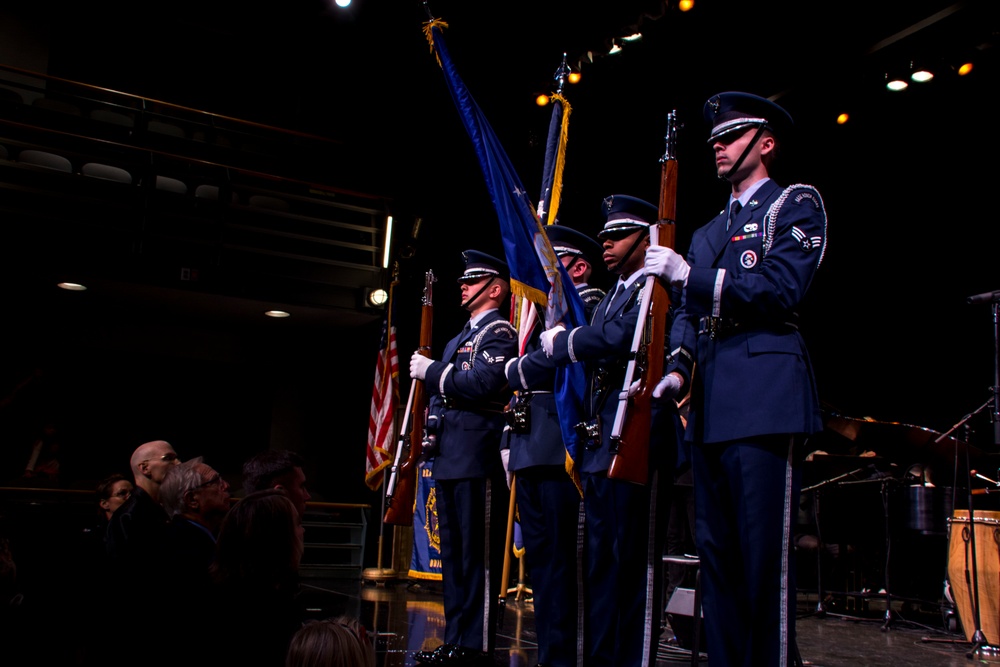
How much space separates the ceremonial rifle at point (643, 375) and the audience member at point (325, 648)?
44.9 inches

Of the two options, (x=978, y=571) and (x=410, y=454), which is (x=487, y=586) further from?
(x=978, y=571)

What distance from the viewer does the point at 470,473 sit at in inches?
149

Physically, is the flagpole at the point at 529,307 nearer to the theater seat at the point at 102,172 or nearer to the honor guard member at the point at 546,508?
the honor guard member at the point at 546,508

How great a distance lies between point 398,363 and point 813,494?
13.6ft

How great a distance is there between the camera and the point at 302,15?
10.4 metres

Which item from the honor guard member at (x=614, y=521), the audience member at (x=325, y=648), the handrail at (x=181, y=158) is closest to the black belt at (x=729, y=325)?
the honor guard member at (x=614, y=521)

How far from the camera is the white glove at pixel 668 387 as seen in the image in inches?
98.5

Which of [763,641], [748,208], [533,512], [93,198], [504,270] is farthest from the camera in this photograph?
[93,198]

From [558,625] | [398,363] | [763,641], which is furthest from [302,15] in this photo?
[763,641]

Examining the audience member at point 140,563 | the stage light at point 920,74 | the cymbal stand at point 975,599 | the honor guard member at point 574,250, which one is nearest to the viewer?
the audience member at point 140,563

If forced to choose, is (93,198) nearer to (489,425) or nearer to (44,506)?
(44,506)

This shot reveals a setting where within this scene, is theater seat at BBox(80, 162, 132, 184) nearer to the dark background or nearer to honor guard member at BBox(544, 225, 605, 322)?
the dark background

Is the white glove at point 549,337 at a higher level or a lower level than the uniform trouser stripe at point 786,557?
higher

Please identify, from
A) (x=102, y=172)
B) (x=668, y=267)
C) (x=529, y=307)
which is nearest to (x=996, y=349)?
(x=529, y=307)
